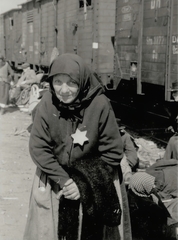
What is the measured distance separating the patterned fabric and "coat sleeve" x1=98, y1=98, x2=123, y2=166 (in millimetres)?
959

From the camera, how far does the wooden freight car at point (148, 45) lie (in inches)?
257

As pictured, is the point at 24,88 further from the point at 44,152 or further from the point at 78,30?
the point at 44,152

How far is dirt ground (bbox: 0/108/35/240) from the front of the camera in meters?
4.20

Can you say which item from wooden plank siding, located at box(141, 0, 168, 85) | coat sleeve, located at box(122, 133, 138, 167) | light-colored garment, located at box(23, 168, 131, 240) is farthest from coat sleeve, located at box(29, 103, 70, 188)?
wooden plank siding, located at box(141, 0, 168, 85)

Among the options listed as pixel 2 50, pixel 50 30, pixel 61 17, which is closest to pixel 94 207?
pixel 61 17

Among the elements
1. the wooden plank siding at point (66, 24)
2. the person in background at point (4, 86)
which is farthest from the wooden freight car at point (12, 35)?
the person in background at point (4, 86)

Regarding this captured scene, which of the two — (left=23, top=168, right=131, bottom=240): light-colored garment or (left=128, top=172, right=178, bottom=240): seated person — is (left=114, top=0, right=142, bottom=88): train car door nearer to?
(left=128, top=172, right=178, bottom=240): seated person

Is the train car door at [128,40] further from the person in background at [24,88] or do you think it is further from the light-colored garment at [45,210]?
the light-colored garment at [45,210]

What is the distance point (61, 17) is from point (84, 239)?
11404 mm

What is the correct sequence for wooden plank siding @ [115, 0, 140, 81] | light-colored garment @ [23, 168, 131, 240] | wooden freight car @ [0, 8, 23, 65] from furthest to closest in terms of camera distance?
wooden freight car @ [0, 8, 23, 65], wooden plank siding @ [115, 0, 140, 81], light-colored garment @ [23, 168, 131, 240]

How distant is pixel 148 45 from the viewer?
7.48 m

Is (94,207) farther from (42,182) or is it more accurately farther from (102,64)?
(102,64)

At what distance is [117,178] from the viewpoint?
8.27 ft

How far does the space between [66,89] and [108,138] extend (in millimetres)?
368
